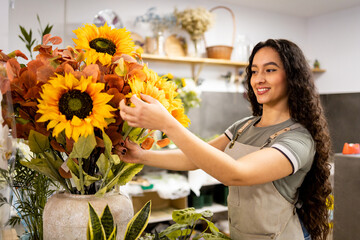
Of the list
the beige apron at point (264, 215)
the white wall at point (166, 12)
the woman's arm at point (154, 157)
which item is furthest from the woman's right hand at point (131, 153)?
the white wall at point (166, 12)

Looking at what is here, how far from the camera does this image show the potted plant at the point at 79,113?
67 cm

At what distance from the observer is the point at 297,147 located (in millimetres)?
1134

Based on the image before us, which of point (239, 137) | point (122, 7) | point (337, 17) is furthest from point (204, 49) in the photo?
point (239, 137)

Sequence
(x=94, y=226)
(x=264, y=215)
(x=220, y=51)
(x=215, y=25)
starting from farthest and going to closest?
(x=215, y=25) → (x=220, y=51) → (x=264, y=215) → (x=94, y=226)

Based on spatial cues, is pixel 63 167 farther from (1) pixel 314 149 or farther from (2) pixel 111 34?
(1) pixel 314 149

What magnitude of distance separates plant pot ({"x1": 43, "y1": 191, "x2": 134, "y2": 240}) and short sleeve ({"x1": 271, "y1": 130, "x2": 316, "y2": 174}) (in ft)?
1.86

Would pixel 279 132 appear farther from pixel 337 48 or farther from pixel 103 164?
pixel 337 48

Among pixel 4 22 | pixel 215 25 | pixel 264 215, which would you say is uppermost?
pixel 215 25

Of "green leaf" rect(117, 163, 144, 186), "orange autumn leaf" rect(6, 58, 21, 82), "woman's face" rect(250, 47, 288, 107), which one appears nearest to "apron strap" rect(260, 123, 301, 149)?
"woman's face" rect(250, 47, 288, 107)

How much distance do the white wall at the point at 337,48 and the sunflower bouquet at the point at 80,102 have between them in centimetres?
421

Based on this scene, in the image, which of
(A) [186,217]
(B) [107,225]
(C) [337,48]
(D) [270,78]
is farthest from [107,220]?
(C) [337,48]

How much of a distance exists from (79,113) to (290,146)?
0.71 meters

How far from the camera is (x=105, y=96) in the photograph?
678 mm

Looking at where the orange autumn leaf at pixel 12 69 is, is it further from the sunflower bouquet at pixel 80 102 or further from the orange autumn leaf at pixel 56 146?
the orange autumn leaf at pixel 56 146
